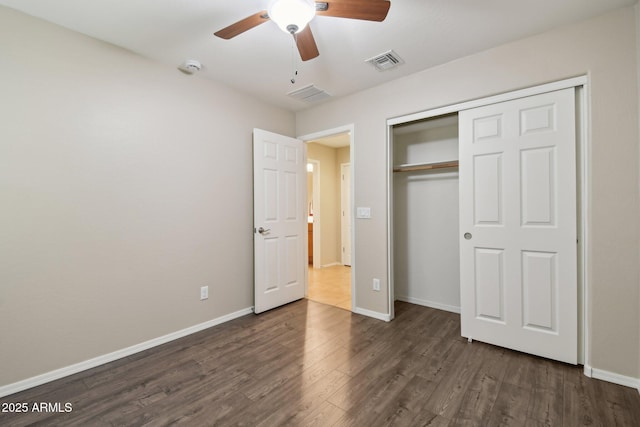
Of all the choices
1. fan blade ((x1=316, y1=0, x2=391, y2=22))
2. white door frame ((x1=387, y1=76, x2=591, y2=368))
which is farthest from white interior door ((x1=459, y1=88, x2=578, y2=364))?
fan blade ((x1=316, y1=0, x2=391, y2=22))

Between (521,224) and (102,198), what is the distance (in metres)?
3.40

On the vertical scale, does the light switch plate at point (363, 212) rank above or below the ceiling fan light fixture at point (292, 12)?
below

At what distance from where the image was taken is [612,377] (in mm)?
1957

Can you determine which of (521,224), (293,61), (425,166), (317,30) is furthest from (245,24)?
(521,224)

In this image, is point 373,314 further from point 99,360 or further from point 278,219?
point 99,360

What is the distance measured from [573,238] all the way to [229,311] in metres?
3.19

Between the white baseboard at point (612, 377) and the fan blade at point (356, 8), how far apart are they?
9.00 feet

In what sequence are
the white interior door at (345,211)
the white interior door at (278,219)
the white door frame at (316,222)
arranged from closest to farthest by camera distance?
the white interior door at (278,219) < the white door frame at (316,222) < the white interior door at (345,211)

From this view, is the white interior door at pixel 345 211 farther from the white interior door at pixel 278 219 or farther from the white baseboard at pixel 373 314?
the white baseboard at pixel 373 314

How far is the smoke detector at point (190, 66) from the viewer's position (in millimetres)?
2566

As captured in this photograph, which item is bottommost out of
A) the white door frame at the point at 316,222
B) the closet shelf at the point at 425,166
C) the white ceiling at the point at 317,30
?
the white door frame at the point at 316,222

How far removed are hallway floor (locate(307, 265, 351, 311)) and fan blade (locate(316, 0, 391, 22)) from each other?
9.53 feet

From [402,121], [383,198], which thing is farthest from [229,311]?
[402,121]

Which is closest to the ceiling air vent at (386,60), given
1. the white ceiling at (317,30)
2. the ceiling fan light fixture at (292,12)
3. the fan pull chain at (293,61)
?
the white ceiling at (317,30)
